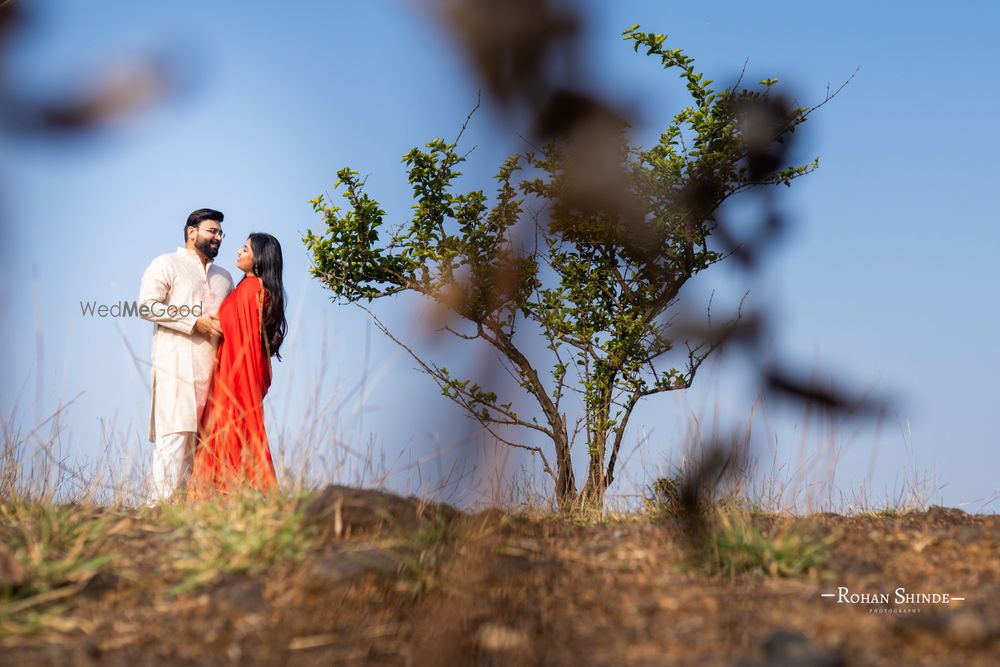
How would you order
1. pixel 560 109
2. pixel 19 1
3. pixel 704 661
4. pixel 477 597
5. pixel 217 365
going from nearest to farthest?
pixel 560 109 → pixel 704 661 → pixel 477 597 → pixel 19 1 → pixel 217 365

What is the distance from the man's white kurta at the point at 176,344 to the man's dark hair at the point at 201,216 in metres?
0.21

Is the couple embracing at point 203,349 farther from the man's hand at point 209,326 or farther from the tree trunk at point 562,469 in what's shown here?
the tree trunk at point 562,469

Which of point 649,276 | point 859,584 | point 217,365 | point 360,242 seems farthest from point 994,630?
point 360,242

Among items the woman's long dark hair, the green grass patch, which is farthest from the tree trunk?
the green grass patch

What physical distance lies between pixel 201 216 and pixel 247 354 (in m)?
1.24

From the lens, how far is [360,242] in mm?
7098

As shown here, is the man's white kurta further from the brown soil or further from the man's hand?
the brown soil

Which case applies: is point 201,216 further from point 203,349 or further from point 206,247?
point 203,349

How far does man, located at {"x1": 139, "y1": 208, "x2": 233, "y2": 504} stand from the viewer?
5891mm

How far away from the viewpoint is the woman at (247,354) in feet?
18.5

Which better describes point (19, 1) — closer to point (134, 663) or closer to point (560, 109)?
point (134, 663)

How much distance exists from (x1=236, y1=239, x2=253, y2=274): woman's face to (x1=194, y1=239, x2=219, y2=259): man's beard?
Result: 0.39 metres

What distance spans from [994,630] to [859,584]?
653 millimetres

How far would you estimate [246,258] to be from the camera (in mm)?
6008
